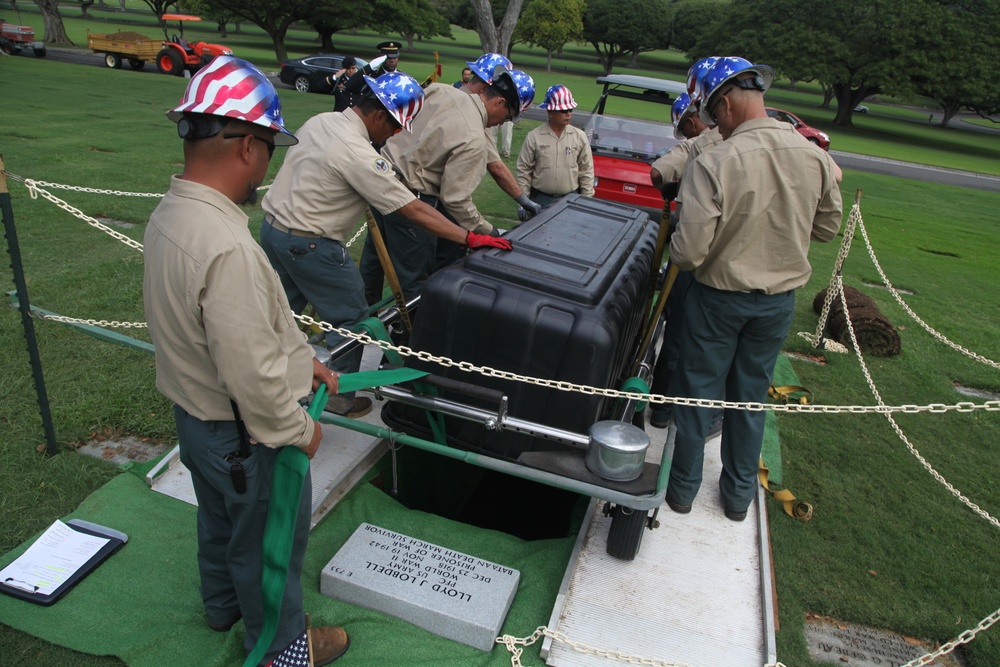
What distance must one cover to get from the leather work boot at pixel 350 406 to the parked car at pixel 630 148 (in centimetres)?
522

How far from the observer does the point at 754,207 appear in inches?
118

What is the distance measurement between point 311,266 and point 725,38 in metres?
48.3

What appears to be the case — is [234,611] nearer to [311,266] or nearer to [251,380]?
[251,380]

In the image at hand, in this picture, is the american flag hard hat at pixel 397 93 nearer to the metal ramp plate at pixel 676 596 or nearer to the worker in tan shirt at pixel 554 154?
the metal ramp plate at pixel 676 596

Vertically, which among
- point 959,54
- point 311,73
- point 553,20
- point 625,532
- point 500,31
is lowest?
point 625,532

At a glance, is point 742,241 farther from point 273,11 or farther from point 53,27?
point 273,11

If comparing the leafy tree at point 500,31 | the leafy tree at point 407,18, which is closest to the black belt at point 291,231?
the leafy tree at point 500,31

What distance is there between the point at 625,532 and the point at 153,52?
27.8 meters

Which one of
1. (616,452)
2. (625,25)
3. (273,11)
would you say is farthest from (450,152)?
(625,25)

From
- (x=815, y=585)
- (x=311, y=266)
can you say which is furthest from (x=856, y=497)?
(x=311, y=266)

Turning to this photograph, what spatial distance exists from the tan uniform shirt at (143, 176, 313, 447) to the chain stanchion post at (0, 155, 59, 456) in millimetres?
1759

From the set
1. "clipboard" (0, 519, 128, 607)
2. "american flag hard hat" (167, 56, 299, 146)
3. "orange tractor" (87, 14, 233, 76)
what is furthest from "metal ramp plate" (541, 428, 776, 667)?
"orange tractor" (87, 14, 233, 76)

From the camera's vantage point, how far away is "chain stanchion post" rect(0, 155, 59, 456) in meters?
→ 3.09

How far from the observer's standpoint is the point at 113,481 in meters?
3.38
